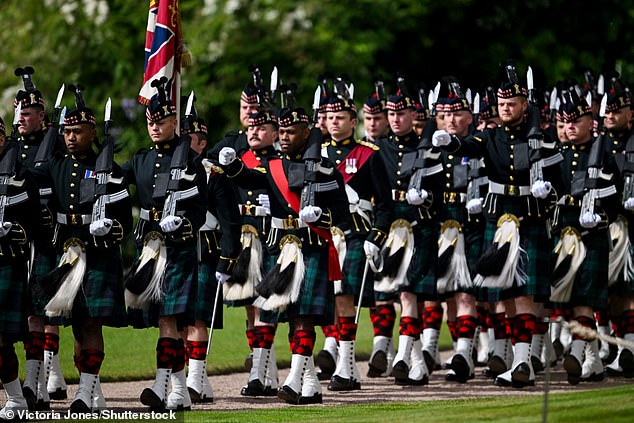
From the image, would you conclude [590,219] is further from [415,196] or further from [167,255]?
[167,255]

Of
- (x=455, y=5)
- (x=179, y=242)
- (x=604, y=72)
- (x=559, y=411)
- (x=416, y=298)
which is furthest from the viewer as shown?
(x=455, y=5)

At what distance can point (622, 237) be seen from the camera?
1309 centimetres

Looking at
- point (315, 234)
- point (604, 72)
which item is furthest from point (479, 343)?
point (315, 234)

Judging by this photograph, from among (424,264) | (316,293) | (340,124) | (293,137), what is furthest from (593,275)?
(293,137)

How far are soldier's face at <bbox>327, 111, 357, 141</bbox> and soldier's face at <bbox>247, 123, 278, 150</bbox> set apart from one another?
1.62 ft

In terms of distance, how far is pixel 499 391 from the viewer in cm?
1188

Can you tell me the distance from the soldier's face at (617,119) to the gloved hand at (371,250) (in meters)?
2.46

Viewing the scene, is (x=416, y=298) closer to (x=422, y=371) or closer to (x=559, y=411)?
(x=422, y=371)

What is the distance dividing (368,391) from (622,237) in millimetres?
2623

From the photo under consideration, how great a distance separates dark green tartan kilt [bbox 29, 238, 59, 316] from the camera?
10953mm

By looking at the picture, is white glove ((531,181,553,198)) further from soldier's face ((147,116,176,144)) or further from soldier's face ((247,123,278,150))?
soldier's face ((147,116,176,144))

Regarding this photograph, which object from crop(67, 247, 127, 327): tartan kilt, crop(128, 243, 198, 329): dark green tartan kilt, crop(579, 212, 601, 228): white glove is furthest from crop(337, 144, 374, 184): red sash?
crop(67, 247, 127, 327): tartan kilt

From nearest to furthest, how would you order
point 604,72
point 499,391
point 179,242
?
point 179,242, point 499,391, point 604,72

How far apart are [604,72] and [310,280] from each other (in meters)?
5.54
